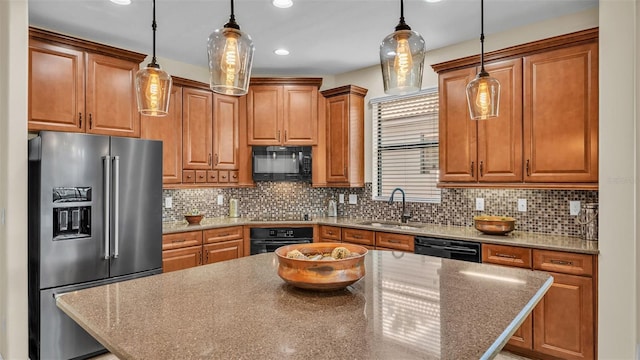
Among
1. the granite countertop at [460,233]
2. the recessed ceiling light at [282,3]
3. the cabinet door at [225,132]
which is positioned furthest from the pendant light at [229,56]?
the cabinet door at [225,132]

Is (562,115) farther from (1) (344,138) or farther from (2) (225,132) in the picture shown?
(2) (225,132)

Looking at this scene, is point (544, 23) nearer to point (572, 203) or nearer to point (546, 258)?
point (572, 203)

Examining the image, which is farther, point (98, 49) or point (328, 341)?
point (98, 49)

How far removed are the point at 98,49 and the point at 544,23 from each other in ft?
12.1

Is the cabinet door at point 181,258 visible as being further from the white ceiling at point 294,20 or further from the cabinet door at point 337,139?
the white ceiling at point 294,20

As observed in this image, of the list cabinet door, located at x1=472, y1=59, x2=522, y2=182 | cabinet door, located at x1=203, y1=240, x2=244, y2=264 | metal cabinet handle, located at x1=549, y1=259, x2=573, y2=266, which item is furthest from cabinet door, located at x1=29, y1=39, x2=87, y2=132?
metal cabinet handle, located at x1=549, y1=259, x2=573, y2=266

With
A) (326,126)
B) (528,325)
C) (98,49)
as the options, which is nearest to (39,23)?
(98,49)

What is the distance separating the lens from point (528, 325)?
2.77 m

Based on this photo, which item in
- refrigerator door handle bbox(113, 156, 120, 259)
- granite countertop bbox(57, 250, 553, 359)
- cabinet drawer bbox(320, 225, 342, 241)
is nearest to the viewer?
granite countertop bbox(57, 250, 553, 359)

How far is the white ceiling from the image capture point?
9.22 feet

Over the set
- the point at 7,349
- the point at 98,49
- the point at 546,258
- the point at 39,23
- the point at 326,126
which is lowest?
the point at 7,349

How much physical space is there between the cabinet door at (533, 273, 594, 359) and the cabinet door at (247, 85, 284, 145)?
301 cm

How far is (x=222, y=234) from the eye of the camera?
3.88 meters

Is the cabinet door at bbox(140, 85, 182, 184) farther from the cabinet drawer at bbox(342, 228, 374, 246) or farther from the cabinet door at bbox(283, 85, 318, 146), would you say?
the cabinet drawer at bbox(342, 228, 374, 246)
